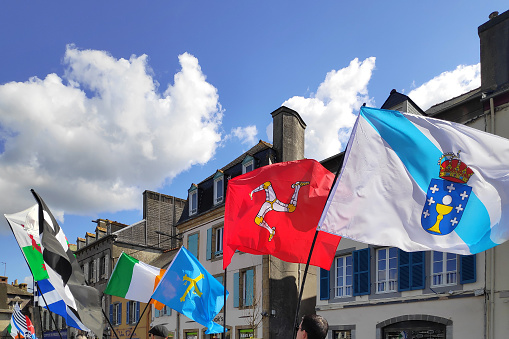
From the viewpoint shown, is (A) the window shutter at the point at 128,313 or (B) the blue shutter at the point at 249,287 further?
(A) the window shutter at the point at 128,313

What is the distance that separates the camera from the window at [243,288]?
75.6 ft

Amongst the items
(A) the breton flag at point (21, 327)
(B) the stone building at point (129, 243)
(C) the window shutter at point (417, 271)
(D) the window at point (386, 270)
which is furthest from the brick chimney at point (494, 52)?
(B) the stone building at point (129, 243)

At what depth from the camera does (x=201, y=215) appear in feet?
89.7

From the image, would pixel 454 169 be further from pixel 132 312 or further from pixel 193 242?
pixel 132 312

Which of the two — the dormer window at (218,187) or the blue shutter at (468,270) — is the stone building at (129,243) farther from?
the blue shutter at (468,270)

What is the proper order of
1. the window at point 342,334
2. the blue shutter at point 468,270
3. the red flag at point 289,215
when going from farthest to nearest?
the window at point 342,334 → the blue shutter at point 468,270 → the red flag at point 289,215

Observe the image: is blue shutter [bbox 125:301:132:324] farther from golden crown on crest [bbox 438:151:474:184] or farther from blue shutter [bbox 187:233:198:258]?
golden crown on crest [bbox 438:151:474:184]

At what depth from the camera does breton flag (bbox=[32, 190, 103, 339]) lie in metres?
8.45

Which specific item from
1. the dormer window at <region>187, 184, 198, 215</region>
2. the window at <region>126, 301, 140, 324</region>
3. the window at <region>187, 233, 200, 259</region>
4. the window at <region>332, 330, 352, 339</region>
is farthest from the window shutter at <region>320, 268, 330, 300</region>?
the window at <region>126, 301, 140, 324</region>

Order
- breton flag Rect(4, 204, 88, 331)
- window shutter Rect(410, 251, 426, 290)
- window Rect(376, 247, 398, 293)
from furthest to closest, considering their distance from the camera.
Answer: window Rect(376, 247, 398, 293)
window shutter Rect(410, 251, 426, 290)
breton flag Rect(4, 204, 88, 331)

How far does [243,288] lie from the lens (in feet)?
78.0

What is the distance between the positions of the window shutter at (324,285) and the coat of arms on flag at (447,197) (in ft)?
44.3

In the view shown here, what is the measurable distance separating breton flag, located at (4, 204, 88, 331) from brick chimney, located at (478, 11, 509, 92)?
1252 cm

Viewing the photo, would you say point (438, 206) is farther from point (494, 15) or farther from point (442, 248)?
point (494, 15)
